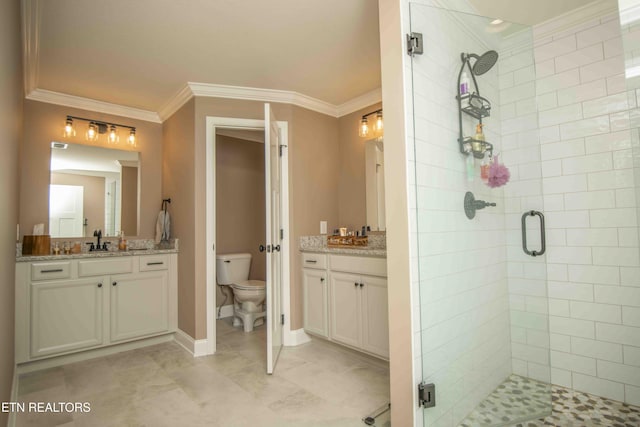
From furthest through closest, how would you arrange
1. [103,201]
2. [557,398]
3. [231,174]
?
[231,174]
[103,201]
[557,398]

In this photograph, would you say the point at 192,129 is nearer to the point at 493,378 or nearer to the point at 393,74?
the point at 393,74

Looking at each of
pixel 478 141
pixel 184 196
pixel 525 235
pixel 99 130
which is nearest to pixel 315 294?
pixel 184 196

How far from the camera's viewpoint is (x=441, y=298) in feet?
5.68

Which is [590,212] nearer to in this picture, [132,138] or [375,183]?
[375,183]

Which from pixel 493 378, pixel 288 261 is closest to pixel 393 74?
pixel 493 378

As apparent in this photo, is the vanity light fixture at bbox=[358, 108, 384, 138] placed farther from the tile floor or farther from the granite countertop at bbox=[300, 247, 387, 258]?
the tile floor

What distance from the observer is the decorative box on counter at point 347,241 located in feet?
10.7

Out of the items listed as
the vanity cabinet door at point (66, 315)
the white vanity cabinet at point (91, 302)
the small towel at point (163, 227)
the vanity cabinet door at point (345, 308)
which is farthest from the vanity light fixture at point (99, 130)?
the vanity cabinet door at point (345, 308)

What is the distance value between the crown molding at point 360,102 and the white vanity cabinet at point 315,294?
5.33 ft

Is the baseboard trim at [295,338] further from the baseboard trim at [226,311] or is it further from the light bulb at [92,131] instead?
the light bulb at [92,131]

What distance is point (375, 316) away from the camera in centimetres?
249

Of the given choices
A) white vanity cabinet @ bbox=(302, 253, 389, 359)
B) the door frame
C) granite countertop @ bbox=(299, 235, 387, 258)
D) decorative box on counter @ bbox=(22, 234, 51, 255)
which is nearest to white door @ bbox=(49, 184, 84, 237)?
decorative box on counter @ bbox=(22, 234, 51, 255)

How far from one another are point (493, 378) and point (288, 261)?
6.23ft

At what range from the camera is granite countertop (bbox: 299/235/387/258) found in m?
2.59
